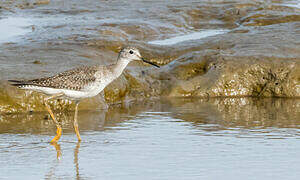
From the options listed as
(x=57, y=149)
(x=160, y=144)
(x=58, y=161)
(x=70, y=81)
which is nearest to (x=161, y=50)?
(x=70, y=81)

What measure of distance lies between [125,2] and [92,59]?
29.9 feet

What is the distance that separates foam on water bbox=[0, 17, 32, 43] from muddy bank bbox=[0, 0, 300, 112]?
0.13 metres

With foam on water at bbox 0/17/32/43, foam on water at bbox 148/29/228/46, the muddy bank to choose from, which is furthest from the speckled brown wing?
foam on water at bbox 148/29/228/46

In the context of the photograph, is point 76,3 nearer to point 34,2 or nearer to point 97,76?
point 34,2

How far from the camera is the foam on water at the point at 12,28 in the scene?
16.3m

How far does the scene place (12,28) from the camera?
59.0 feet

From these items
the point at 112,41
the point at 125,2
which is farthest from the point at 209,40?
the point at 125,2

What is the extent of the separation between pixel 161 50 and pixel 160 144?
8.21 meters

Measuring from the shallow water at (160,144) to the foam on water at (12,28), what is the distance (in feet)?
21.4

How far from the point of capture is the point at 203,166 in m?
6.50

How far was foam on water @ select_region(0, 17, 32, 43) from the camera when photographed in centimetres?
1629

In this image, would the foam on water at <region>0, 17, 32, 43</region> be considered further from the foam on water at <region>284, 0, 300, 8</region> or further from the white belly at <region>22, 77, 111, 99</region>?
the foam on water at <region>284, 0, 300, 8</region>

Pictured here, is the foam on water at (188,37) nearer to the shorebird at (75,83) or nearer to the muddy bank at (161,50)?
the muddy bank at (161,50)

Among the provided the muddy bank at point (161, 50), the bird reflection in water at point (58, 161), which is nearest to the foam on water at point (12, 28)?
the muddy bank at point (161, 50)
